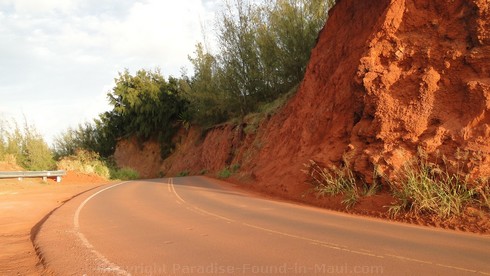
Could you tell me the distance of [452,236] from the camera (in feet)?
25.3

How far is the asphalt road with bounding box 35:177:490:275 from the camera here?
5.50 m

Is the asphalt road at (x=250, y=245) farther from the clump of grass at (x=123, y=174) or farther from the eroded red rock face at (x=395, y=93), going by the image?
the clump of grass at (x=123, y=174)

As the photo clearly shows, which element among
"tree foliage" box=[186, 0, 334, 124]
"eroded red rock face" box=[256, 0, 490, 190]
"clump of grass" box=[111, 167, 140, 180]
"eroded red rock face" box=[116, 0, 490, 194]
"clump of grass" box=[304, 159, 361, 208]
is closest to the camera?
"eroded red rock face" box=[256, 0, 490, 190]

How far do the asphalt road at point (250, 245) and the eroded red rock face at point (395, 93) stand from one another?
10.4ft

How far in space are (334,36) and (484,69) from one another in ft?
30.5

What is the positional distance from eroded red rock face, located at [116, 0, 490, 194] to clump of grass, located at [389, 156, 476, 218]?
438 millimetres

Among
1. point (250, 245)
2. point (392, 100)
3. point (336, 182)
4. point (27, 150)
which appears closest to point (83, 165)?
point (27, 150)

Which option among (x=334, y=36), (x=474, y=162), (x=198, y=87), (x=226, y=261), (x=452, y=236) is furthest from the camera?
(x=198, y=87)

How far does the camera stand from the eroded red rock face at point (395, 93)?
36.4ft

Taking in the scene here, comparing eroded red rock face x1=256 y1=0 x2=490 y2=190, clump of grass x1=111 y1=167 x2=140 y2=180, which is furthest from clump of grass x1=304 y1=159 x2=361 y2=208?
clump of grass x1=111 y1=167 x2=140 y2=180

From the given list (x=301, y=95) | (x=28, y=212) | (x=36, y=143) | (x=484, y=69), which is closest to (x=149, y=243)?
(x=28, y=212)

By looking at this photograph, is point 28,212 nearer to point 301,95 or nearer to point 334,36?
point 301,95

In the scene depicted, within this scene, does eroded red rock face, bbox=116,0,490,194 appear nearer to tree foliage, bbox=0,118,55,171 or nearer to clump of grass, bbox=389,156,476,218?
clump of grass, bbox=389,156,476,218

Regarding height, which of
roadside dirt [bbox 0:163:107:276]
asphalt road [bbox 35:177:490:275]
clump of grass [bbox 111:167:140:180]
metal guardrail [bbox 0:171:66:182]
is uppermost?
metal guardrail [bbox 0:171:66:182]
